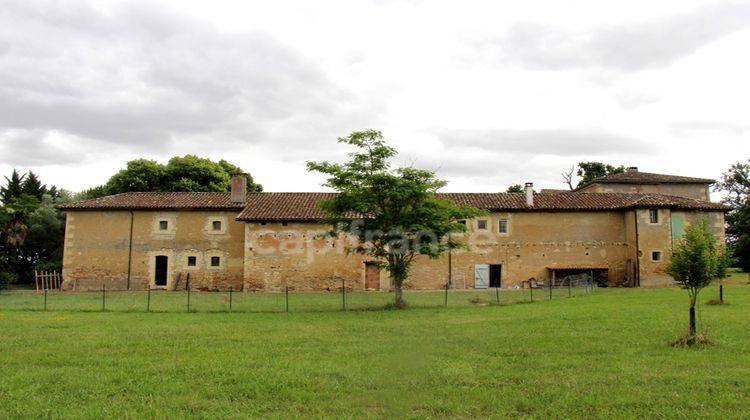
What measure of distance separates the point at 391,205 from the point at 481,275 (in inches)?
A: 594

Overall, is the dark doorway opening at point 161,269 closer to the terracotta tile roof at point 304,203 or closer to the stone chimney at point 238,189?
the terracotta tile roof at point 304,203

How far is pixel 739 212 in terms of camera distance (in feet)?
155

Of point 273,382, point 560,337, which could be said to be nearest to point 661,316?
point 560,337

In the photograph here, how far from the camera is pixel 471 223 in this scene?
118 feet

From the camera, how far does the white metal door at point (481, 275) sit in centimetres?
3531

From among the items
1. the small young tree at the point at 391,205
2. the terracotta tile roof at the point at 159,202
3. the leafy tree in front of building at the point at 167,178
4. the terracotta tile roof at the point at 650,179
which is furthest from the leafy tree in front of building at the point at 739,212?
the leafy tree in front of building at the point at 167,178

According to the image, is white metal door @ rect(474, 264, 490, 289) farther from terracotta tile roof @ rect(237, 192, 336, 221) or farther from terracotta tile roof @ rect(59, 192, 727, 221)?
terracotta tile roof @ rect(237, 192, 336, 221)

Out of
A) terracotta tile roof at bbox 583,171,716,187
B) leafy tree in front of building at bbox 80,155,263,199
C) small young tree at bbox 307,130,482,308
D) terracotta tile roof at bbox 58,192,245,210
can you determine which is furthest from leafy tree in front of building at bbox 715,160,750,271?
leafy tree in front of building at bbox 80,155,263,199

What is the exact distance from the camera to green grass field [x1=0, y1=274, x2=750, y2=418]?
281 inches

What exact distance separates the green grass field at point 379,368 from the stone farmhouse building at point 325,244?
18.6 m

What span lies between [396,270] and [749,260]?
33.6 metres

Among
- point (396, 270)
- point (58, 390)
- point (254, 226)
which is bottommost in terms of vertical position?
point (58, 390)

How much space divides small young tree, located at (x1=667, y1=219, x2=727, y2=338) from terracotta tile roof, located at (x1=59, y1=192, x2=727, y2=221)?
22.4 meters

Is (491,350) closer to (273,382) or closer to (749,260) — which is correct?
(273,382)
